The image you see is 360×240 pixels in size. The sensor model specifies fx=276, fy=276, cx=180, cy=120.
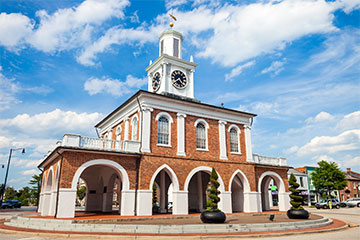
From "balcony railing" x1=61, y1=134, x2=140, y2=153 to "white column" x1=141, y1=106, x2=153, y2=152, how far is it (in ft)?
1.53

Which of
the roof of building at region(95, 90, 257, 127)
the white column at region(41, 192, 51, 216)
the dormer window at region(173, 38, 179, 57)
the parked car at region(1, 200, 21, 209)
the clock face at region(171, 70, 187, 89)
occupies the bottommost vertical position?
the parked car at region(1, 200, 21, 209)

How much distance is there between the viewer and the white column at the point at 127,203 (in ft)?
65.2

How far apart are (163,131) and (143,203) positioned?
6114 millimetres

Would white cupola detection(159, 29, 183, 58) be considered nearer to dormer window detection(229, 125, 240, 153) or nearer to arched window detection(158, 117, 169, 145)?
arched window detection(158, 117, 169, 145)

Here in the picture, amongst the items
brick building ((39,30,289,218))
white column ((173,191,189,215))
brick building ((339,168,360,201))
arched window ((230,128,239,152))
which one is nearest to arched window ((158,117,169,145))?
brick building ((39,30,289,218))

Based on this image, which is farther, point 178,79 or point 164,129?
point 178,79

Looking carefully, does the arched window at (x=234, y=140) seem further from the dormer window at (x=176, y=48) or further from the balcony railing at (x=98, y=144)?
the balcony railing at (x=98, y=144)

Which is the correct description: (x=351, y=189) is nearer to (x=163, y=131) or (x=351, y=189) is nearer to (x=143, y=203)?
(x=163, y=131)

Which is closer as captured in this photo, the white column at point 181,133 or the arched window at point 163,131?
the arched window at point 163,131

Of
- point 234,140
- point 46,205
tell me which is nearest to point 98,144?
point 46,205

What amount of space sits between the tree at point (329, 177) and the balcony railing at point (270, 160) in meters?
26.0

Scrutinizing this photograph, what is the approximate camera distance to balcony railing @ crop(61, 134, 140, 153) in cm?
1901

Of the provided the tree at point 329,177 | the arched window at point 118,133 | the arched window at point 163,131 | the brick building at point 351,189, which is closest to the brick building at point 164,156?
the arched window at point 163,131

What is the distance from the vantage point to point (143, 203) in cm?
2033
